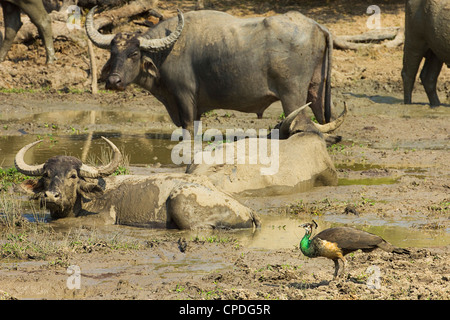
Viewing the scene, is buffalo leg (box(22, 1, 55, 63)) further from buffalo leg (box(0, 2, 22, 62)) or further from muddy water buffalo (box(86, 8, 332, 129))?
muddy water buffalo (box(86, 8, 332, 129))

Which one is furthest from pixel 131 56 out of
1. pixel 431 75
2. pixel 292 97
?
pixel 431 75

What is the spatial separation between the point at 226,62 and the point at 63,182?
4.61m

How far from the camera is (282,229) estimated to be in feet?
27.6

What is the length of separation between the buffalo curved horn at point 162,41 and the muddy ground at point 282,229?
2.47 metres

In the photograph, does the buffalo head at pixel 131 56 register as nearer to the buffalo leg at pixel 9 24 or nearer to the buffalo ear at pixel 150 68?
the buffalo ear at pixel 150 68

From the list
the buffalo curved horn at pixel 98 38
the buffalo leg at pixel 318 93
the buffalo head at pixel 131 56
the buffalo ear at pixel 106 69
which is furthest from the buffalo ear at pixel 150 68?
the buffalo leg at pixel 318 93

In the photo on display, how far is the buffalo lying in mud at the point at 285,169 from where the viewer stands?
959cm

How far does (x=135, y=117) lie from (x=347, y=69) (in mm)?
5337

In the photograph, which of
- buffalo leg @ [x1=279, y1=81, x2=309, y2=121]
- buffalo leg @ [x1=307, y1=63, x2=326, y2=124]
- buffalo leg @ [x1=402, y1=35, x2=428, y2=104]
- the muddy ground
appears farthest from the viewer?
buffalo leg @ [x1=402, y1=35, x2=428, y2=104]

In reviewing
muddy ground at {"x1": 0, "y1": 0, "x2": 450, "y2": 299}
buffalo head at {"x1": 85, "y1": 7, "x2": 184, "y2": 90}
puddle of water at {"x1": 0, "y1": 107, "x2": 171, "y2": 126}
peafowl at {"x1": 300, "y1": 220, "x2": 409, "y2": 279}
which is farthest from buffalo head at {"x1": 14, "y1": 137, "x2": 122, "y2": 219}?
puddle of water at {"x1": 0, "y1": 107, "x2": 171, "y2": 126}

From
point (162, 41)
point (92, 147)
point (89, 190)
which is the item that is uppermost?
point (162, 41)

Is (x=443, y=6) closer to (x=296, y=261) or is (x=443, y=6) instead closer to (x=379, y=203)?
(x=379, y=203)

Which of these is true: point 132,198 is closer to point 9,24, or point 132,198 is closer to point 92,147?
point 92,147

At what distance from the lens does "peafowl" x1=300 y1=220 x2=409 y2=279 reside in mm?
6145
